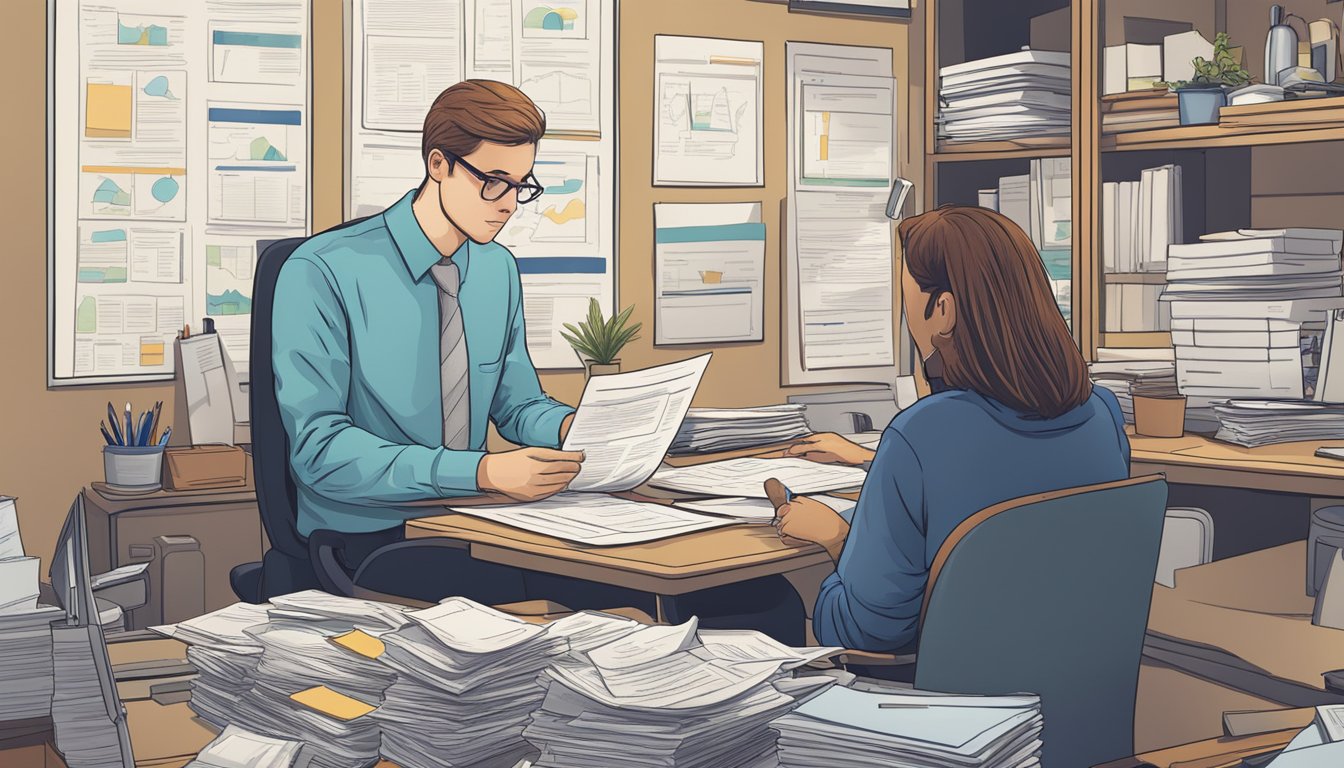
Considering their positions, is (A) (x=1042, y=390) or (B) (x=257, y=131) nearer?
(A) (x=1042, y=390)

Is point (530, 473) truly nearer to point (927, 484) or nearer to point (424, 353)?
point (424, 353)

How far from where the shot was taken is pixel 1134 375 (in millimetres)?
3020

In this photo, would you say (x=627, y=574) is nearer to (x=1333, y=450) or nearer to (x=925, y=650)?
(x=925, y=650)

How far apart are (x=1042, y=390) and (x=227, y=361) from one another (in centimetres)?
194

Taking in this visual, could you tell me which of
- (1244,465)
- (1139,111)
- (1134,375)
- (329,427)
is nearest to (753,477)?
(329,427)

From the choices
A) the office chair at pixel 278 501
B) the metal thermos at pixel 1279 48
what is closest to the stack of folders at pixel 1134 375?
the metal thermos at pixel 1279 48

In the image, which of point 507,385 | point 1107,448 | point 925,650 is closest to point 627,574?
point 925,650

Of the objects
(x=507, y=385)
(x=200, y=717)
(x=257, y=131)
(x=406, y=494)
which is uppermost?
(x=257, y=131)

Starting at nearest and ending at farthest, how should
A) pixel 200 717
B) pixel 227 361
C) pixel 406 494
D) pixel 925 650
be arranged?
pixel 200 717, pixel 925 650, pixel 406 494, pixel 227 361

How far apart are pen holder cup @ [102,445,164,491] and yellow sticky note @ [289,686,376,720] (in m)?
1.56

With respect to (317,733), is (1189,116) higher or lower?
higher

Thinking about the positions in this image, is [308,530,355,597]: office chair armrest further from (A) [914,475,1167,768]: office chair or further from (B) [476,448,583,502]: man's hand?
(A) [914,475,1167,768]: office chair

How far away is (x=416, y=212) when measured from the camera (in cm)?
245

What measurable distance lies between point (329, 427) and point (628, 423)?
0.53 metres
